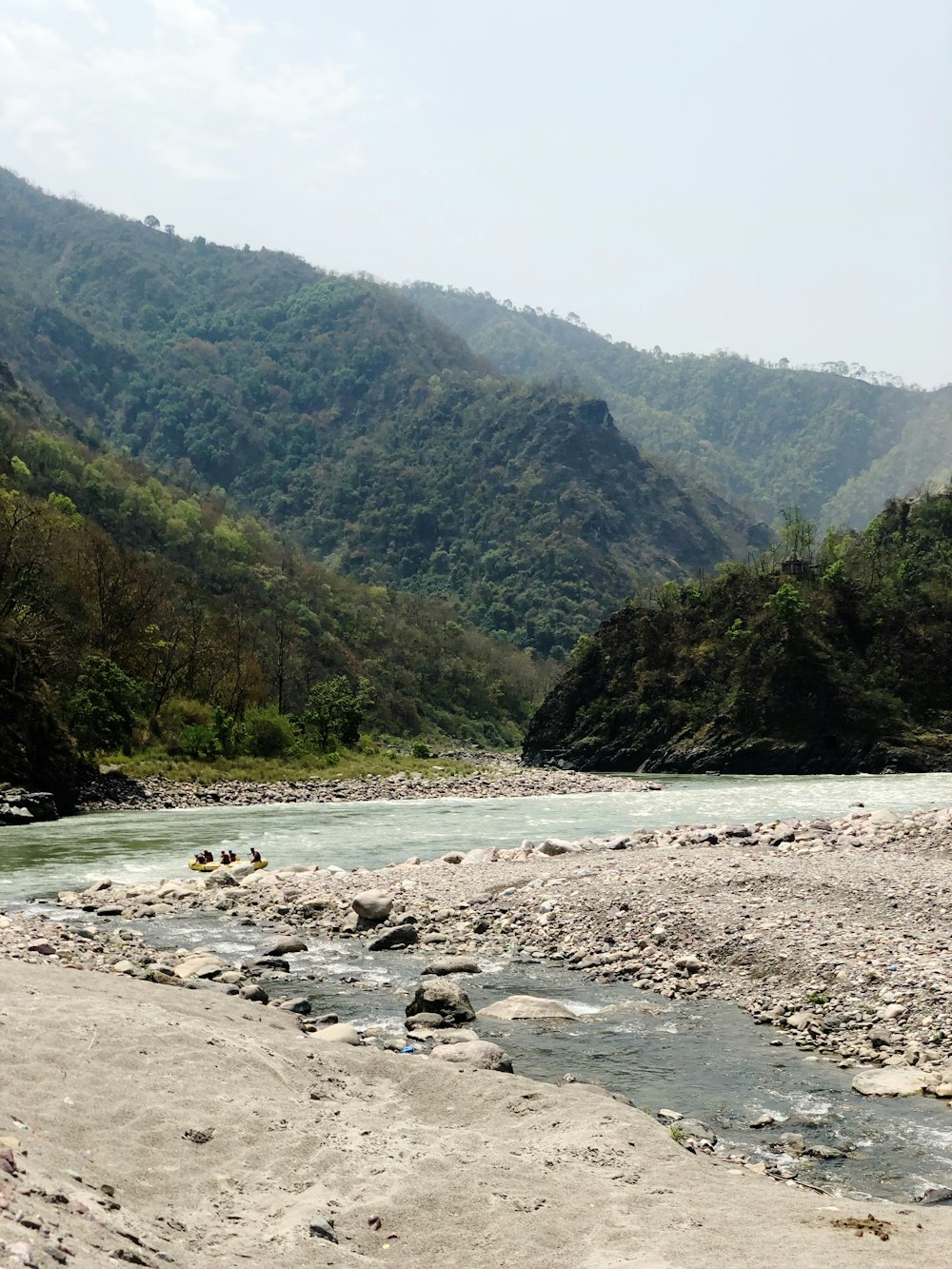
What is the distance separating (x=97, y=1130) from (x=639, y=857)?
1631 centimetres

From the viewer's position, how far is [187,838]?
104ft

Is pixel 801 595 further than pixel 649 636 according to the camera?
No

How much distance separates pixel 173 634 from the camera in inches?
2502

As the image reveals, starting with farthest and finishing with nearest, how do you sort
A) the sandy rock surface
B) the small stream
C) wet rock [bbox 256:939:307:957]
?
wet rock [bbox 256:939:307:957] < the small stream < the sandy rock surface

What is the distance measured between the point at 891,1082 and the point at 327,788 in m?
42.8

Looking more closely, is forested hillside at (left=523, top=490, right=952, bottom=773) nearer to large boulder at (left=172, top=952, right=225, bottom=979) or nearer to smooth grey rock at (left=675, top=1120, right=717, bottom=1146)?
large boulder at (left=172, top=952, right=225, bottom=979)

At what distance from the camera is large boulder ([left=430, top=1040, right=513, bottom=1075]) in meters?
10.3

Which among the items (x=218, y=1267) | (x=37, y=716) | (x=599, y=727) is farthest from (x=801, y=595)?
(x=218, y=1267)

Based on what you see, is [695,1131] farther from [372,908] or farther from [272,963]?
[372,908]

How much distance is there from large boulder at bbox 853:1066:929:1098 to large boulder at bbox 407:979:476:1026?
4.26 m

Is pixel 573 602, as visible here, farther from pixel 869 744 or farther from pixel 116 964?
pixel 116 964

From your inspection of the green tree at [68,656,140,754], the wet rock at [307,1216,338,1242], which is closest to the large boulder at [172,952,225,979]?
the wet rock at [307,1216,338,1242]

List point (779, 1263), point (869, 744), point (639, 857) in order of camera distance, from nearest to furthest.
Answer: point (779, 1263) → point (639, 857) → point (869, 744)

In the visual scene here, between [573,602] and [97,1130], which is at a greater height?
[573,602]
